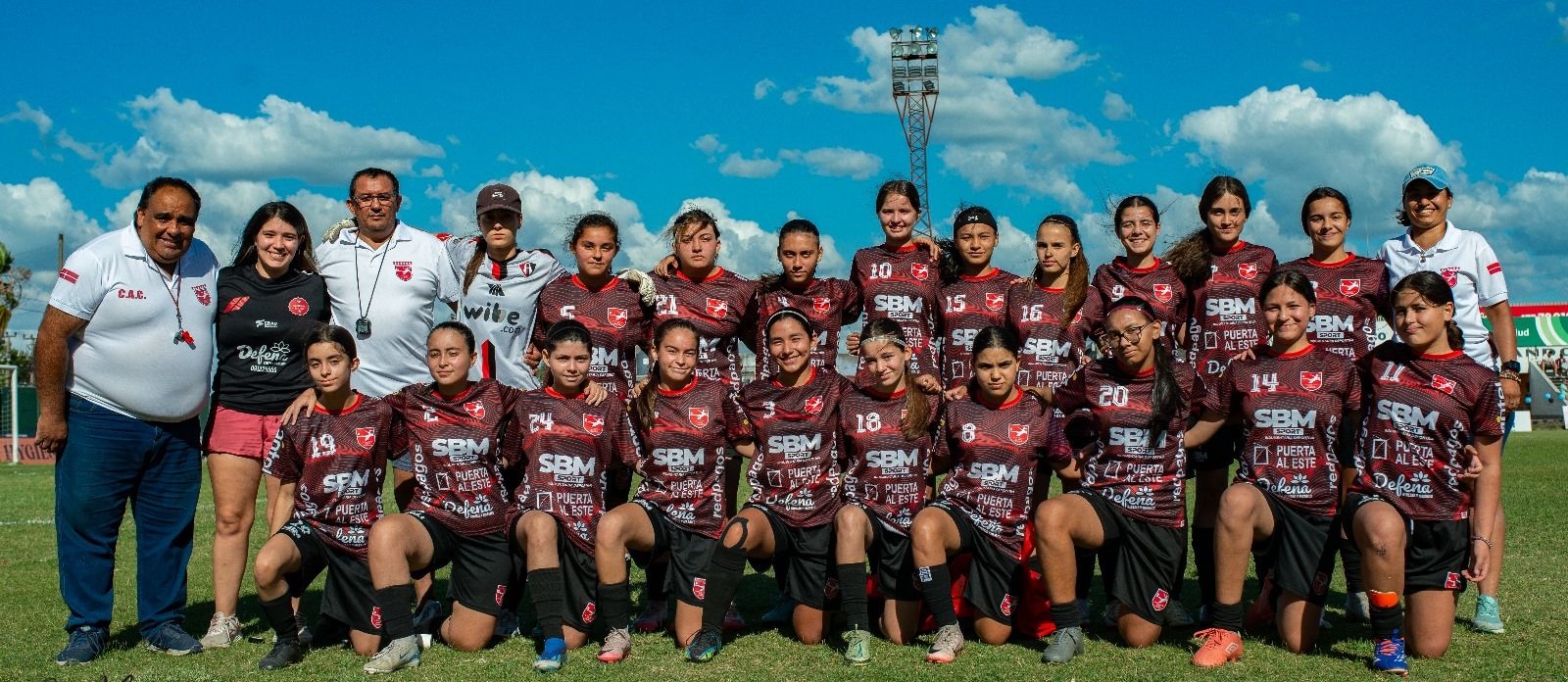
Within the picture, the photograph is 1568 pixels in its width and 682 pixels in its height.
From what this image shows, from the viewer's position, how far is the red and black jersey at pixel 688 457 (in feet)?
17.6

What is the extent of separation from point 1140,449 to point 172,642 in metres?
4.48

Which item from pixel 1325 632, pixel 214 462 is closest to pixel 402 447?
pixel 214 462

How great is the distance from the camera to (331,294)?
225 inches

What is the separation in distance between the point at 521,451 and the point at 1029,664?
2.49 meters

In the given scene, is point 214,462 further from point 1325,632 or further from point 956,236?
point 1325,632

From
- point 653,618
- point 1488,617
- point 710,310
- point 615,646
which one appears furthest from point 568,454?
point 1488,617

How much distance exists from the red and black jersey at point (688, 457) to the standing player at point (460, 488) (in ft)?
2.28

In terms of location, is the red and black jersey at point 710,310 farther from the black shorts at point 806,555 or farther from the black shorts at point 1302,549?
the black shorts at point 1302,549

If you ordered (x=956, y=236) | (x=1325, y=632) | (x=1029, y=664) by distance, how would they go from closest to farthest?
1. (x=1029, y=664)
2. (x=1325, y=632)
3. (x=956, y=236)

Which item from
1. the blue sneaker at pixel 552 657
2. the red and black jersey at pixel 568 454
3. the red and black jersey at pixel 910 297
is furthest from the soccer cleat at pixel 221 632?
the red and black jersey at pixel 910 297

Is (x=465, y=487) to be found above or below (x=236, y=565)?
above

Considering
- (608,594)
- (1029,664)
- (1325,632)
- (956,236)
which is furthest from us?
(956,236)

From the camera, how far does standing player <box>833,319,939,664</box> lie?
17.1 feet

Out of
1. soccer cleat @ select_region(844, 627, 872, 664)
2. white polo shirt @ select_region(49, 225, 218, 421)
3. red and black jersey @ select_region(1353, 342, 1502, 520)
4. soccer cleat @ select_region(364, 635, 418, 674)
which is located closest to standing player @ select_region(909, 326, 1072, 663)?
soccer cleat @ select_region(844, 627, 872, 664)
